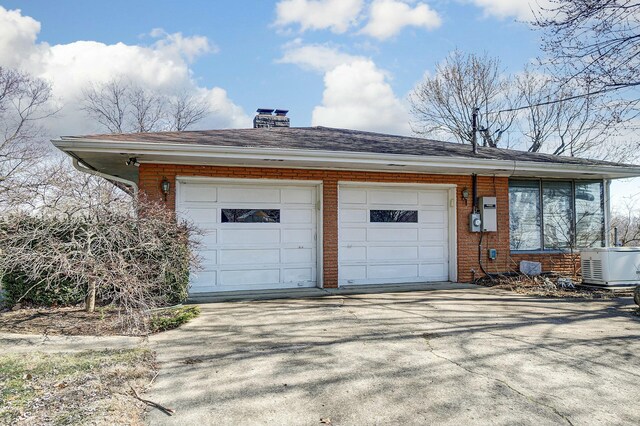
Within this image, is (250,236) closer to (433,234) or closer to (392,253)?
(392,253)

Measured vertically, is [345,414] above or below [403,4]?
below

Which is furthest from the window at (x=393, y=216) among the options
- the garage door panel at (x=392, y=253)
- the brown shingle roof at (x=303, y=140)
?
the brown shingle roof at (x=303, y=140)

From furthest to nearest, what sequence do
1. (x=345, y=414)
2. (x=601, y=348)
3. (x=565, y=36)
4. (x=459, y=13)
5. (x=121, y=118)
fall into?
(x=121, y=118)
(x=459, y=13)
(x=565, y=36)
(x=601, y=348)
(x=345, y=414)

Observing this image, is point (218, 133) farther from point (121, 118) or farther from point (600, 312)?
point (121, 118)

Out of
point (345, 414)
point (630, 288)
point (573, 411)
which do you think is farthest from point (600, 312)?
point (345, 414)

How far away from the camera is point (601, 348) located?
15.2 ft

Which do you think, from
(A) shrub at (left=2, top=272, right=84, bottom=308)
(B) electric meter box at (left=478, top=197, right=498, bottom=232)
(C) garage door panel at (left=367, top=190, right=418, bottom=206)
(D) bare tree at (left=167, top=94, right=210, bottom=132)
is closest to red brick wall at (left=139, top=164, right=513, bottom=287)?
(B) electric meter box at (left=478, top=197, right=498, bottom=232)

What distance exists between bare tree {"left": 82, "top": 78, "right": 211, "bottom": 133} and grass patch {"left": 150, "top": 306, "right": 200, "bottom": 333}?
2205 centimetres

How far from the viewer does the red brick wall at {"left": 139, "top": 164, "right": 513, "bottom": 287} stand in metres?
7.91

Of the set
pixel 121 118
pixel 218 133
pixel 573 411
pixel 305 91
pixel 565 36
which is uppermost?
pixel 121 118

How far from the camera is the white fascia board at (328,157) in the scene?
6.81 m

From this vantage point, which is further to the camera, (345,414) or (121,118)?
(121,118)

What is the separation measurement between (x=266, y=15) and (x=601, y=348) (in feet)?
30.6

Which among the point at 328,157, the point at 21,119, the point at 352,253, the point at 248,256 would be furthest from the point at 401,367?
the point at 21,119
